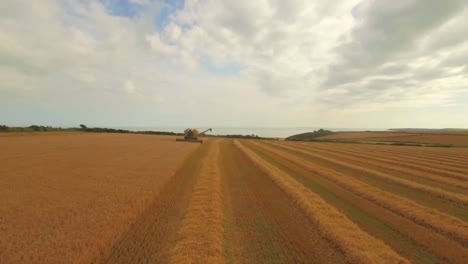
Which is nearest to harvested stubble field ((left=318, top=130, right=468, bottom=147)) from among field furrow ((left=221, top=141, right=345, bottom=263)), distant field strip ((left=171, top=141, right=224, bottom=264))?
field furrow ((left=221, top=141, right=345, bottom=263))

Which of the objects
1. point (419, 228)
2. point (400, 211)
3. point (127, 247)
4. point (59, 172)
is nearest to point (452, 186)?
point (400, 211)

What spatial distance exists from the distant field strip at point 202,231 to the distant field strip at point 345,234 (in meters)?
3.12

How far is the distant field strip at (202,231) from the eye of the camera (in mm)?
6246

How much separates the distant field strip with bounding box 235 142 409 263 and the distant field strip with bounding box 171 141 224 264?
3122 mm

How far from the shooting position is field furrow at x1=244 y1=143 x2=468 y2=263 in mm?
6777

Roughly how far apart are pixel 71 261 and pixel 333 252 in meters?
6.08

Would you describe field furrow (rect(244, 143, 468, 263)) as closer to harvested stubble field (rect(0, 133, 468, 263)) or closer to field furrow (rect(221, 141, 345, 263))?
harvested stubble field (rect(0, 133, 468, 263))

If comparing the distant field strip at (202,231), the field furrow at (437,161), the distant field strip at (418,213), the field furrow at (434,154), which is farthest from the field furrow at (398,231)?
the field furrow at (434,154)

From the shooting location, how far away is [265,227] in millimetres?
8281

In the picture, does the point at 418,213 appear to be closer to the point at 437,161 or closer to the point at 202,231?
the point at 202,231

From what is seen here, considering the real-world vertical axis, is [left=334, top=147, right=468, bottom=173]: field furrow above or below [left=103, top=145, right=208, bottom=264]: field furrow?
above

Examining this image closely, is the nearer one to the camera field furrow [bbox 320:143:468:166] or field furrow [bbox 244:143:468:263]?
field furrow [bbox 244:143:468:263]

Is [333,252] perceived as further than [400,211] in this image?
No

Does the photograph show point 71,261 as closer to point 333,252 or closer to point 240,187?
point 333,252
